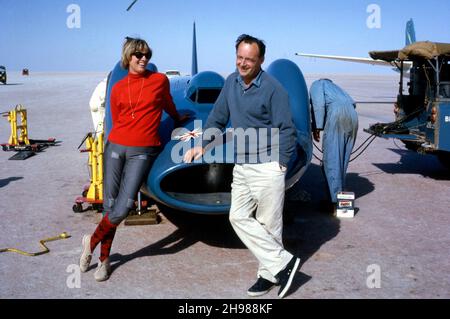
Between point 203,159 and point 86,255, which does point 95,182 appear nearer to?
point 86,255

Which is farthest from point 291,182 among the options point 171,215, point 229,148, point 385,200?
point 385,200

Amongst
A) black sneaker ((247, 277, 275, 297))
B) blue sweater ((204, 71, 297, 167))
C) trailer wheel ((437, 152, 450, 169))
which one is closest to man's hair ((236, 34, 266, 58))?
blue sweater ((204, 71, 297, 167))

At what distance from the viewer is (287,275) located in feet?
12.7

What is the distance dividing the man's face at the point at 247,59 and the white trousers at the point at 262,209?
2.35 feet

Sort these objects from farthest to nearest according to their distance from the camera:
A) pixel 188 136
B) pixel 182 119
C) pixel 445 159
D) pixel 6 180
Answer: pixel 445 159, pixel 6 180, pixel 182 119, pixel 188 136

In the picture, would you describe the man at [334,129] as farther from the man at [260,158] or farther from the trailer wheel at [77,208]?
the trailer wheel at [77,208]

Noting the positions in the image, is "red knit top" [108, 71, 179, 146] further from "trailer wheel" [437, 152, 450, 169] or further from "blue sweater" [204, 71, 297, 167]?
"trailer wheel" [437, 152, 450, 169]

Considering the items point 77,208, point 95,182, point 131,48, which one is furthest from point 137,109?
point 77,208

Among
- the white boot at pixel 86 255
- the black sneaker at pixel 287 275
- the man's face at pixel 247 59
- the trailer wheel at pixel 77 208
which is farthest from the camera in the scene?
the trailer wheel at pixel 77 208

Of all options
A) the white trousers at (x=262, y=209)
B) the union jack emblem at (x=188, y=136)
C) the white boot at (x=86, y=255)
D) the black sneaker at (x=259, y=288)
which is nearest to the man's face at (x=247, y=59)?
the white trousers at (x=262, y=209)

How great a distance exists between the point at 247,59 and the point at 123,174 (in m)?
1.49

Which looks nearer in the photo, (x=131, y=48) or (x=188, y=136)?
(x=131, y=48)

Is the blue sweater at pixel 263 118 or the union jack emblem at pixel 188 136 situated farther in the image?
A: the union jack emblem at pixel 188 136

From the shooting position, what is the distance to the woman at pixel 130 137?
4000mm
